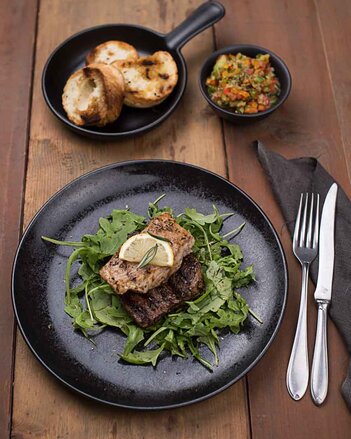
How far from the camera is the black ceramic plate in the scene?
2320 millimetres

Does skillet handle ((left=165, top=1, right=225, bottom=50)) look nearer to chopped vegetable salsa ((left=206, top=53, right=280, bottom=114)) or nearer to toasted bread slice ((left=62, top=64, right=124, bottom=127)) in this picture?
chopped vegetable salsa ((left=206, top=53, right=280, bottom=114))

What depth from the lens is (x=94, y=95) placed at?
2949 millimetres

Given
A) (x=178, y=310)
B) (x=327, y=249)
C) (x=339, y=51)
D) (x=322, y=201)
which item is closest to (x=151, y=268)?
(x=178, y=310)

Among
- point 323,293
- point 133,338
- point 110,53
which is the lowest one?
point 133,338

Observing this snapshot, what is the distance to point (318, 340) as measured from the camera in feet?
8.30

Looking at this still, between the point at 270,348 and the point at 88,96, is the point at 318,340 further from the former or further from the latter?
the point at 88,96

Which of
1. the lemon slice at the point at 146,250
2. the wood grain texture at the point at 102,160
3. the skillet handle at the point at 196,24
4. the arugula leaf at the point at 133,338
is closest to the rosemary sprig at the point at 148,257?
the lemon slice at the point at 146,250

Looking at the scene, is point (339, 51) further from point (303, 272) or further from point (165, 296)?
point (165, 296)

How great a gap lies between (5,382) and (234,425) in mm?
946

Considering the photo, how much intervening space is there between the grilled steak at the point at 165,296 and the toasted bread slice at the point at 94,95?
919mm

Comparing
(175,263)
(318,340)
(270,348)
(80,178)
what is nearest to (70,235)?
(80,178)

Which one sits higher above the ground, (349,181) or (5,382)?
(349,181)

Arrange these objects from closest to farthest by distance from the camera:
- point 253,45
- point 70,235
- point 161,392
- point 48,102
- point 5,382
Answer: point 161,392
point 5,382
point 70,235
point 48,102
point 253,45

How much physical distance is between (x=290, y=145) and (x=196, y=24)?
836 millimetres
